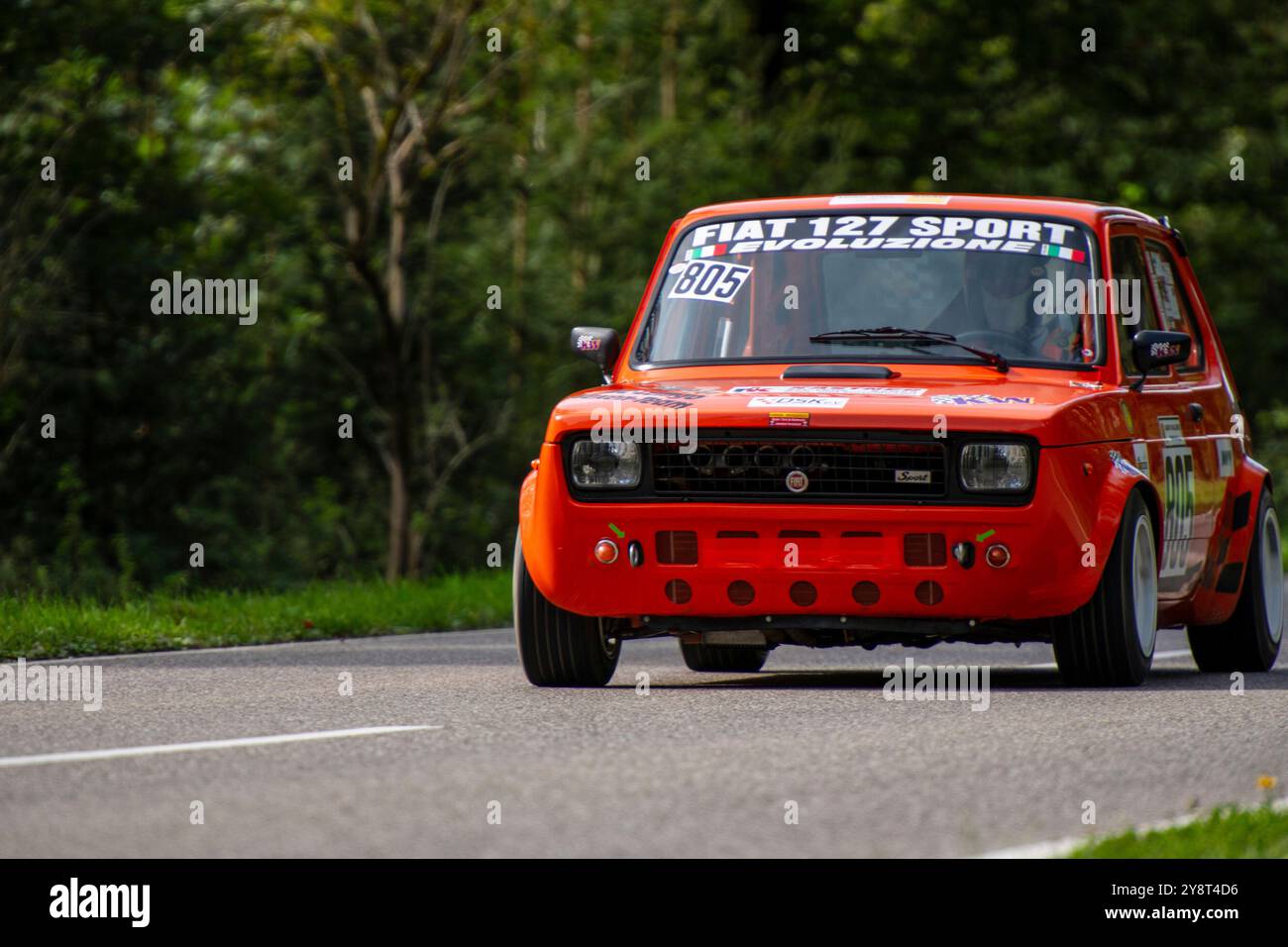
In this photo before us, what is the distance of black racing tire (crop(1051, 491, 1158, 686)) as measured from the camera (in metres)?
9.10

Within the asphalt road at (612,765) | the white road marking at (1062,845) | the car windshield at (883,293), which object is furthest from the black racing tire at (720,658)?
the white road marking at (1062,845)

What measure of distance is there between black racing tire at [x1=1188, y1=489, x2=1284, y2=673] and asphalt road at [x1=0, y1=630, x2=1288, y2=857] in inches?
32.4

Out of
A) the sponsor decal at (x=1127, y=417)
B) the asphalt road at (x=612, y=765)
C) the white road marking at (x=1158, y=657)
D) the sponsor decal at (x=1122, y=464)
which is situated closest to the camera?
A: the asphalt road at (x=612, y=765)

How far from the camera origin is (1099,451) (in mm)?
9117

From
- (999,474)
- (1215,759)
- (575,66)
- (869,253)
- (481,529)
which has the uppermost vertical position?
(575,66)

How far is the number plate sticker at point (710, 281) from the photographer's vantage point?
10266mm

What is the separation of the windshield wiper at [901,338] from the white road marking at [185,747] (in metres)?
2.88

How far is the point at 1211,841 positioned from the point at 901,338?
437 cm

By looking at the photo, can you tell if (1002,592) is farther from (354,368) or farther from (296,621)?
(354,368)

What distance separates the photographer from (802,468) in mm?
8906

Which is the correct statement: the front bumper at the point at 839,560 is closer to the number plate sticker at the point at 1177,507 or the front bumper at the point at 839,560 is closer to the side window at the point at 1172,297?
the number plate sticker at the point at 1177,507

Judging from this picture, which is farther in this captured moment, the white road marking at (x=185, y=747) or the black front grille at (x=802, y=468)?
the black front grille at (x=802, y=468)
